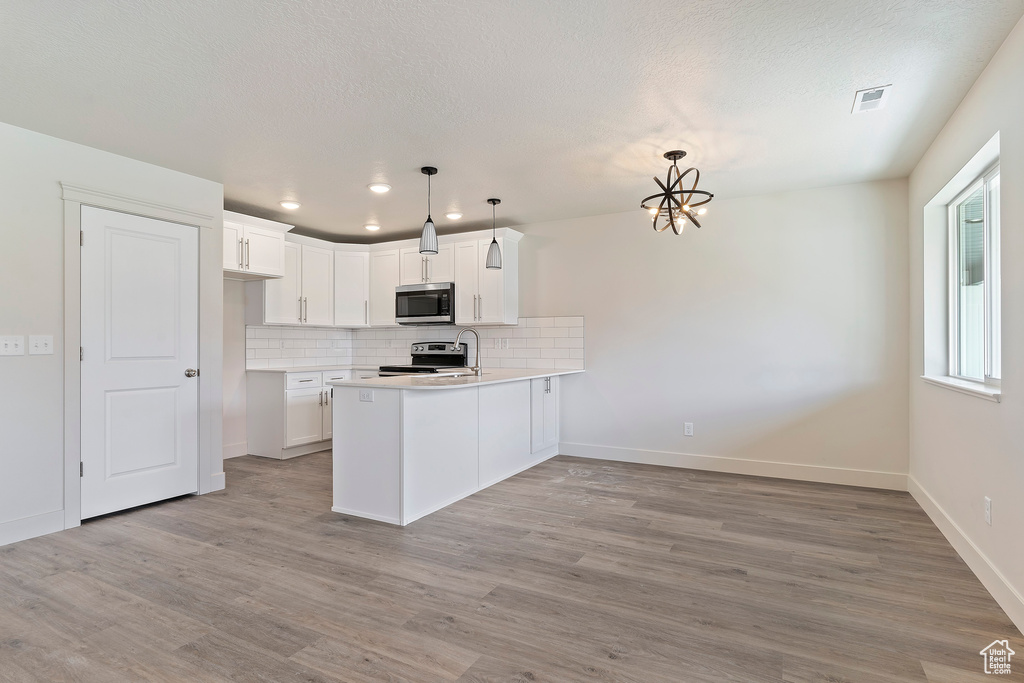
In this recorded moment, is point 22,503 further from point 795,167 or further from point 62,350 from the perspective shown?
point 795,167

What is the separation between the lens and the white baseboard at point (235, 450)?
5.30 metres

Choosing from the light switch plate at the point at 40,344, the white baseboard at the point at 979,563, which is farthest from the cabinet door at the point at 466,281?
the white baseboard at the point at 979,563

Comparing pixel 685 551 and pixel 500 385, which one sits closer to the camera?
pixel 685 551

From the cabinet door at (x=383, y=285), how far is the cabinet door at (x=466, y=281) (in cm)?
84

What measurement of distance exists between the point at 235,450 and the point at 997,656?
5609 mm

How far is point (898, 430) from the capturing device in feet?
13.7

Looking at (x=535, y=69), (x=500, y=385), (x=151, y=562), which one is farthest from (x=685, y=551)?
(x=151, y=562)

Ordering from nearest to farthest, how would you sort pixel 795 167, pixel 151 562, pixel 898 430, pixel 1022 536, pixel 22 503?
1. pixel 1022 536
2. pixel 151 562
3. pixel 22 503
4. pixel 795 167
5. pixel 898 430

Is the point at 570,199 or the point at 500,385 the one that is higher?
the point at 570,199

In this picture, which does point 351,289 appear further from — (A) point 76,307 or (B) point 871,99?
(B) point 871,99

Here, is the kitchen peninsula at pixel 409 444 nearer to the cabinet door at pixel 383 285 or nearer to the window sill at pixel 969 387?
the cabinet door at pixel 383 285

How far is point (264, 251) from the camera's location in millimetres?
5004

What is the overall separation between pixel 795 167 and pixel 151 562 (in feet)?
15.2

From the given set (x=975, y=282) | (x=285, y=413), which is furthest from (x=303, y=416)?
(x=975, y=282)
